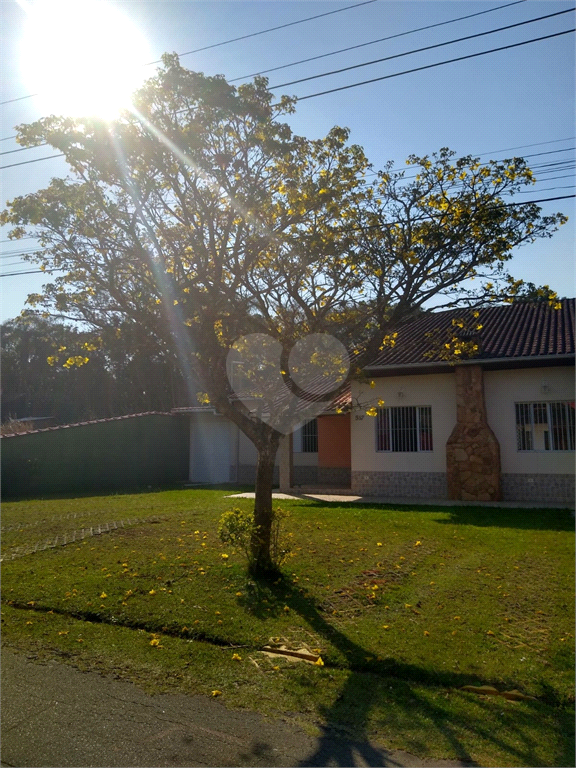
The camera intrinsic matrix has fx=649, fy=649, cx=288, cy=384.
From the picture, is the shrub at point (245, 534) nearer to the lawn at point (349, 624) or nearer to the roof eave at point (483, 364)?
the lawn at point (349, 624)

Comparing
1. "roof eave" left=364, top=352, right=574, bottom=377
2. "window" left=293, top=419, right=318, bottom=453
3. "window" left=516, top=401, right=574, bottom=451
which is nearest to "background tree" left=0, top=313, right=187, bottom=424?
"window" left=293, top=419, right=318, bottom=453

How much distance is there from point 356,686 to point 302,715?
69 centimetres

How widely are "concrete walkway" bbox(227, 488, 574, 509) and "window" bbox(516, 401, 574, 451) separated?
1.41m

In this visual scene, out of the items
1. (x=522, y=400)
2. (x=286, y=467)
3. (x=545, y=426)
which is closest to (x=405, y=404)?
(x=522, y=400)

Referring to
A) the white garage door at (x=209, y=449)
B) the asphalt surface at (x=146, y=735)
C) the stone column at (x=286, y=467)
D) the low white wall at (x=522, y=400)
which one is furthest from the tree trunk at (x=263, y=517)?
the white garage door at (x=209, y=449)

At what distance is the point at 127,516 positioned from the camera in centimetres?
1352

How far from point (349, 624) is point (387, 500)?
1028cm

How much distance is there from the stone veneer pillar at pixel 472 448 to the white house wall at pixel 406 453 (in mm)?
440

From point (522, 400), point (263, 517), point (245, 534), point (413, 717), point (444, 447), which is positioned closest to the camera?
point (413, 717)

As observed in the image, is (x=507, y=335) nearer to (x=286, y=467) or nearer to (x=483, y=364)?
(x=483, y=364)

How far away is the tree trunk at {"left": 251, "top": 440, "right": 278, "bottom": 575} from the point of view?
26.3ft

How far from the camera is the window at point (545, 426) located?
15805 millimetres

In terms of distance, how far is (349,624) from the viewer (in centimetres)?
656

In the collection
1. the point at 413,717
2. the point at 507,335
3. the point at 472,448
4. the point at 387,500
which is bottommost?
the point at 413,717
